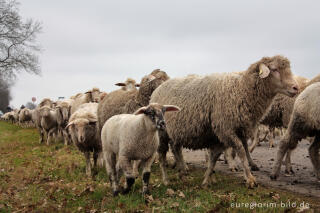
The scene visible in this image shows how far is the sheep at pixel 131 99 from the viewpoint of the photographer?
29.9 ft

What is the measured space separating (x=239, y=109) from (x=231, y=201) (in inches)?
79.3

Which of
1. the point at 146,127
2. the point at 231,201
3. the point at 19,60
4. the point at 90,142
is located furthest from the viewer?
the point at 19,60

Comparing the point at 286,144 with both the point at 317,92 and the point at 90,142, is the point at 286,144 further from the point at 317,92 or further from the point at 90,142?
the point at 90,142

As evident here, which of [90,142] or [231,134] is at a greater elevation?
[231,134]

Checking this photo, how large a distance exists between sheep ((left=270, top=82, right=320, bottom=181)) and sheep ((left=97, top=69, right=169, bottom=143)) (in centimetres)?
383

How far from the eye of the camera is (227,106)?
6.39 m

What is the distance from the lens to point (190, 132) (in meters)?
6.77

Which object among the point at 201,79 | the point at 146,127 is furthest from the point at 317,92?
the point at 146,127

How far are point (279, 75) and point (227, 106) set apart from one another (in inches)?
46.0

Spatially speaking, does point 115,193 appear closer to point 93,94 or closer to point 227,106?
point 227,106

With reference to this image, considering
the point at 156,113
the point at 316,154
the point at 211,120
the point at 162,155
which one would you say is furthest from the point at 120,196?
the point at 316,154

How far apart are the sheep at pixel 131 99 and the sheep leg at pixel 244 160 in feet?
11.6

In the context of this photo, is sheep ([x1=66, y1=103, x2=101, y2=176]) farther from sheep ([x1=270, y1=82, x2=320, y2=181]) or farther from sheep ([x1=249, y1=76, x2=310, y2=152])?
sheep ([x1=249, y1=76, x2=310, y2=152])

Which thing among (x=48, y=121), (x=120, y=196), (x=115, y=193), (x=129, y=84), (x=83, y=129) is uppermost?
(x=129, y=84)
